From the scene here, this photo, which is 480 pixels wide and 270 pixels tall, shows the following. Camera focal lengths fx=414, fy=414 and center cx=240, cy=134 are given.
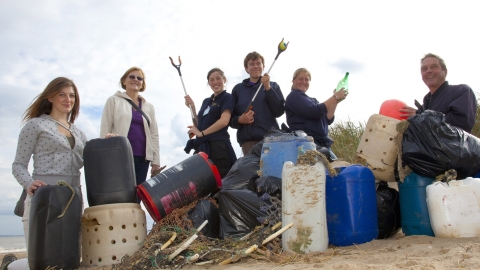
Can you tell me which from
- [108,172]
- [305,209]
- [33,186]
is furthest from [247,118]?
[33,186]

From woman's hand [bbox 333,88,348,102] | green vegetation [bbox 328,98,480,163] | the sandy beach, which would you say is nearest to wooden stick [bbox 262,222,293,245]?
the sandy beach

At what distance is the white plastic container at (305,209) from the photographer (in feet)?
9.16

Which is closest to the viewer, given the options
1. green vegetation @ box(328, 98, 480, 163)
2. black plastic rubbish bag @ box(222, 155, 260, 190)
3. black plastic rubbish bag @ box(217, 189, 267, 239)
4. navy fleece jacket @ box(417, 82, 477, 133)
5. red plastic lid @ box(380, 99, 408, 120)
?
black plastic rubbish bag @ box(217, 189, 267, 239)

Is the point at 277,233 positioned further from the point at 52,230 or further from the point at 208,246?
the point at 52,230

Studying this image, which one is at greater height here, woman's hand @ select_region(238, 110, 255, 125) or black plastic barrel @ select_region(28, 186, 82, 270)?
woman's hand @ select_region(238, 110, 255, 125)

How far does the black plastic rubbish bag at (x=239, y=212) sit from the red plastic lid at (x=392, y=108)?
4.52ft

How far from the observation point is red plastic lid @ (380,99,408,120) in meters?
3.59

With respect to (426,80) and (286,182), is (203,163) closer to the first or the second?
(286,182)

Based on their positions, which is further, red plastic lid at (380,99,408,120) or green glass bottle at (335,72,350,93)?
green glass bottle at (335,72,350,93)

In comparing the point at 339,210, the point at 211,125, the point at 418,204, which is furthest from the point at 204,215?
the point at 418,204

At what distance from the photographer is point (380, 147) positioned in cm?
340

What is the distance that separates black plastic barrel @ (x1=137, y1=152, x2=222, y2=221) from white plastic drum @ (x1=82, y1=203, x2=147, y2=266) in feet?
0.57

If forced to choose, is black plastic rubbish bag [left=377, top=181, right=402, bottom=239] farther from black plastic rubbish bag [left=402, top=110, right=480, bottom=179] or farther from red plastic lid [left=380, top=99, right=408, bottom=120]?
red plastic lid [left=380, top=99, right=408, bottom=120]

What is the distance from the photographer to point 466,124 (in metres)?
3.40
